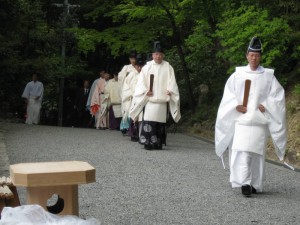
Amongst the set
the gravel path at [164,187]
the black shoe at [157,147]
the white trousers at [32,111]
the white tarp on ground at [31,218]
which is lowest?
the white trousers at [32,111]

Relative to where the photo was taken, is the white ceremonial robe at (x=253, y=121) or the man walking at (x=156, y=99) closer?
the white ceremonial robe at (x=253, y=121)

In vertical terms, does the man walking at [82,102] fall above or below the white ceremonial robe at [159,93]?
below

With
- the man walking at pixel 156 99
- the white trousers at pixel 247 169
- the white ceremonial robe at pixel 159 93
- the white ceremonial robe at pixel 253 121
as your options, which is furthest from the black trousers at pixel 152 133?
the white trousers at pixel 247 169

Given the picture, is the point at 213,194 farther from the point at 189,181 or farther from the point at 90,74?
the point at 90,74

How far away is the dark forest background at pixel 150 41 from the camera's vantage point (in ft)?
56.2

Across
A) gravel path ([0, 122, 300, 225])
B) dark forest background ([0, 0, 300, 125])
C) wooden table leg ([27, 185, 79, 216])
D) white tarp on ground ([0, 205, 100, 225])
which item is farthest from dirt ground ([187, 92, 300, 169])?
white tarp on ground ([0, 205, 100, 225])

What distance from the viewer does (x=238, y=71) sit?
10109mm

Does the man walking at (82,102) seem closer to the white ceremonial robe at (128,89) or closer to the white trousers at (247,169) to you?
the white ceremonial robe at (128,89)

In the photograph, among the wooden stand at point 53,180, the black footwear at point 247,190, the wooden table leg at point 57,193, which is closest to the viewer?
the wooden stand at point 53,180

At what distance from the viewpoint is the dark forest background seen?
1714cm

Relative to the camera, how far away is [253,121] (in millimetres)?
9867

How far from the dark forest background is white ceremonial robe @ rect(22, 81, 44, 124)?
74cm

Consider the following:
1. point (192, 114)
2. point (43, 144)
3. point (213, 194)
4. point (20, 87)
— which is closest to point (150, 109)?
point (43, 144)

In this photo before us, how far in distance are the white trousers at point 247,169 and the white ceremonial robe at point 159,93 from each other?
→ 227 inches
